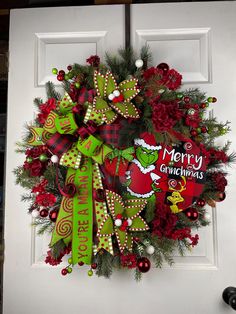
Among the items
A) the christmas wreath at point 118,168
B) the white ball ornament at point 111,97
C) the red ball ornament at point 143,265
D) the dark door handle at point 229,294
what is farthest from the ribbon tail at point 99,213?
the dark door handle at point 229,294

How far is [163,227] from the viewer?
919 millimetres

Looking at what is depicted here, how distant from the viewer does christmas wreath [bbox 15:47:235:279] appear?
918mm

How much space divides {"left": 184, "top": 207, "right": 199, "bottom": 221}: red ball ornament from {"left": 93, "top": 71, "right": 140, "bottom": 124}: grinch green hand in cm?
37

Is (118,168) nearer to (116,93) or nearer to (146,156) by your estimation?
(146,156)

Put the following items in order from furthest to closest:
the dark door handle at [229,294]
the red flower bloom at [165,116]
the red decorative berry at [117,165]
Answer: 1. the dark door handle at [229,294]
2. the red decorative berry at [117,165]
3. the red flower bloom at [165,116]

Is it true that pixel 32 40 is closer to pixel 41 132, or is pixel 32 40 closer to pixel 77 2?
pixel 77 2

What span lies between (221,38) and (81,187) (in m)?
0.83

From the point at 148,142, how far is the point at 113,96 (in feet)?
0.66

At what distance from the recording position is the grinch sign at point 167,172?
0.97 m

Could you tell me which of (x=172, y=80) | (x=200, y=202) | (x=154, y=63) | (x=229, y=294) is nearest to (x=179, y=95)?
(x=172, y=80)

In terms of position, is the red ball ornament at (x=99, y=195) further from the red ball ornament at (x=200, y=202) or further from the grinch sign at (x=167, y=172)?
the red ball ornament at (x=200, y=202)

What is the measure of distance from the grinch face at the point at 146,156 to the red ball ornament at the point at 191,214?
0.21 metres

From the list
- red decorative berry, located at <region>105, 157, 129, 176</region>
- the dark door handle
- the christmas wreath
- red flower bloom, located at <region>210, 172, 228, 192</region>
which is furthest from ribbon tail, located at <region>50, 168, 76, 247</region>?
the dark door handle

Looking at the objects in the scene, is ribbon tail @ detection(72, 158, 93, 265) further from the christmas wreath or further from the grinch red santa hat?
the grinch red santa hat
